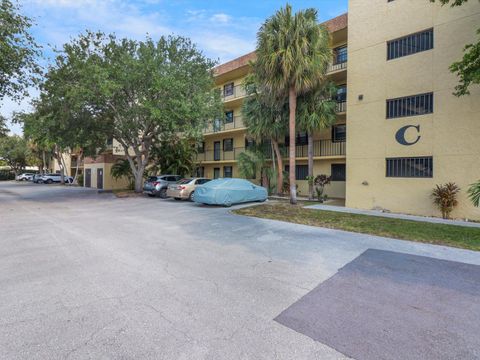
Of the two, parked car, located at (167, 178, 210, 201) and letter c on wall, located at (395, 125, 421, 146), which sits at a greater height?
letter c on wall, located at (395, 125, 421, 146)

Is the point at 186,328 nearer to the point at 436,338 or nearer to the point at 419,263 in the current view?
the point at 436,338

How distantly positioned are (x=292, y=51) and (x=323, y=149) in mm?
7371

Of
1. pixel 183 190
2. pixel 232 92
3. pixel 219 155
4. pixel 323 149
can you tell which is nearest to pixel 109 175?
pixel 219 155

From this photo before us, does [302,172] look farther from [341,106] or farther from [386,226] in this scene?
[386,226]

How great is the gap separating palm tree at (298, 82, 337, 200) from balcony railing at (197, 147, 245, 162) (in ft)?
26.7

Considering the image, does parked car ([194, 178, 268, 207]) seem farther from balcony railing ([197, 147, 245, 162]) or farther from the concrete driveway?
balcony railing ([197, 147, 245, 162])

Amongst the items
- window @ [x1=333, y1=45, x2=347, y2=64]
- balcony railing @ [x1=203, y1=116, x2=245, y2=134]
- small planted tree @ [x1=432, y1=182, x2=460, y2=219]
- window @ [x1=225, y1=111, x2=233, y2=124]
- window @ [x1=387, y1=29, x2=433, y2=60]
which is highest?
window @ [x1=333, y1=45, x2=347, y2=64]

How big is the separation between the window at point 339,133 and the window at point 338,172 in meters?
1.75

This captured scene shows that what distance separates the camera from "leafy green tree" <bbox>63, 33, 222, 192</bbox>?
15.3m

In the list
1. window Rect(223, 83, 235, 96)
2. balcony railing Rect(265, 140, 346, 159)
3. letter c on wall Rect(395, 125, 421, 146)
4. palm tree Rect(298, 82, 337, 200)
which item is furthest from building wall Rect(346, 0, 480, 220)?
window Rect(223, 83, 235, 96)

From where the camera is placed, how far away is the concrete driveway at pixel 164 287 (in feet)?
8.51

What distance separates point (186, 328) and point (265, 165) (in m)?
16.0

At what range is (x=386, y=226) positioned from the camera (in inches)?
346

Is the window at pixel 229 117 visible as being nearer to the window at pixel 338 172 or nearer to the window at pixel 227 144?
the window at pixel 227 144
